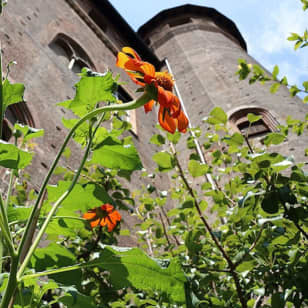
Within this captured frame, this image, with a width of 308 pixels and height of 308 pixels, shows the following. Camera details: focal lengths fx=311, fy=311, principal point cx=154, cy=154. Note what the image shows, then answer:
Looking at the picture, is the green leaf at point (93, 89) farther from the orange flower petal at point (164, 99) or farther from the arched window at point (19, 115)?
the arched window at point (19, 115)

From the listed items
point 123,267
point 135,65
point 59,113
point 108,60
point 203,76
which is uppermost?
point 203,76

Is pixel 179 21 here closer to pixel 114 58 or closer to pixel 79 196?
pixel 114 58

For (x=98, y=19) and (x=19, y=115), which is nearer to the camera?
(x=19, y=115)

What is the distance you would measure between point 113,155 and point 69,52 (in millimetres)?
6639

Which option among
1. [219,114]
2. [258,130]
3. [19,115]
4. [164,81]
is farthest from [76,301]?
[258,130]

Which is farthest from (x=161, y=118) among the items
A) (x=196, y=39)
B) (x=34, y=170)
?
(x=196, y=39)

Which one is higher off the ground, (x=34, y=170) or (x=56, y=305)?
(x=34, y=170)

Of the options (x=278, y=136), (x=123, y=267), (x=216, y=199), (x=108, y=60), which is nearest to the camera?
(x=123, y=267)

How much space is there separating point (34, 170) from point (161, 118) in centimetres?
314

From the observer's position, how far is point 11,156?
2.29 ft

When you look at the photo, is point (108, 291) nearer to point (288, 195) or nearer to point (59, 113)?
point (288, 195)

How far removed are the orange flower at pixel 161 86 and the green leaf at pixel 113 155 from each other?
5.1 inches

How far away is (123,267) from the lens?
2.14 feet

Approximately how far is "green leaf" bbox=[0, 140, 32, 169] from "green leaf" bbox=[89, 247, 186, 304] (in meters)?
0.28
